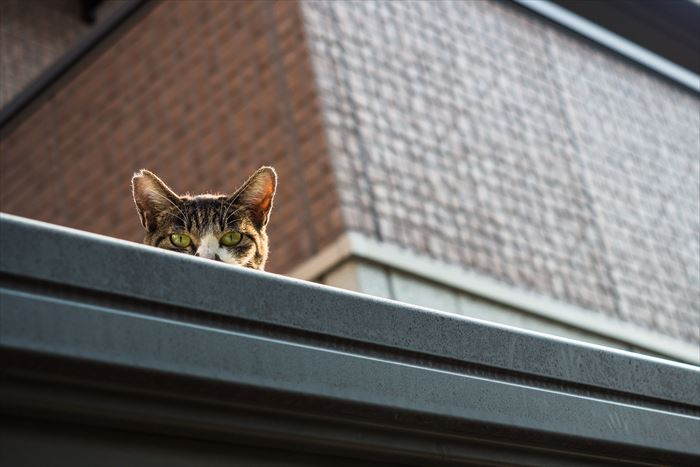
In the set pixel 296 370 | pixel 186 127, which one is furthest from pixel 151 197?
pixel 186 127

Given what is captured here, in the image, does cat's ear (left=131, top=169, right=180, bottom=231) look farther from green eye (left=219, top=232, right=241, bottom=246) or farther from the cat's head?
green eye (left=219, top=232, right=241, bottom=246)

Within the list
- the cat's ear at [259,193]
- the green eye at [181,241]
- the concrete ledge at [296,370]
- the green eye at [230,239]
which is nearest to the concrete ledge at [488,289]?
the cat's ear at [259,193]

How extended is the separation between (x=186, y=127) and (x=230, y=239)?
5.36 metres

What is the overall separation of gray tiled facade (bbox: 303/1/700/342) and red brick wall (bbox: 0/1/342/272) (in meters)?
0.23

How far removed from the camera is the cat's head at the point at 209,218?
10.6ft

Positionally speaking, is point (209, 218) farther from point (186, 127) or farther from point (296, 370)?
point (186, 127)

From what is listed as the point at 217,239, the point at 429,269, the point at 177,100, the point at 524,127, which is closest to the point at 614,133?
the point at 524,127

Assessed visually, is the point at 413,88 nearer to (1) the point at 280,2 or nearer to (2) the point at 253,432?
(1) the point at 280,2

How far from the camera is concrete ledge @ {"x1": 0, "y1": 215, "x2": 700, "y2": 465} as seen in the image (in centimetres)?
110

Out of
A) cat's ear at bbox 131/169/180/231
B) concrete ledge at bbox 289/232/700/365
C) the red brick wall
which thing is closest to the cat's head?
cat's ear at bbox 131/169/180/231

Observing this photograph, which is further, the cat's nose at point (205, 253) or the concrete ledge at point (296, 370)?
the cat's nose at point (205, 253)

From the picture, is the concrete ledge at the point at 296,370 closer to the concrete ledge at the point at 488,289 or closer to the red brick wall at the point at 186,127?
the concrete ledge at the point at 488,289

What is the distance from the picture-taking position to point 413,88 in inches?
324

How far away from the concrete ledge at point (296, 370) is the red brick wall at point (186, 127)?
5390 mm
